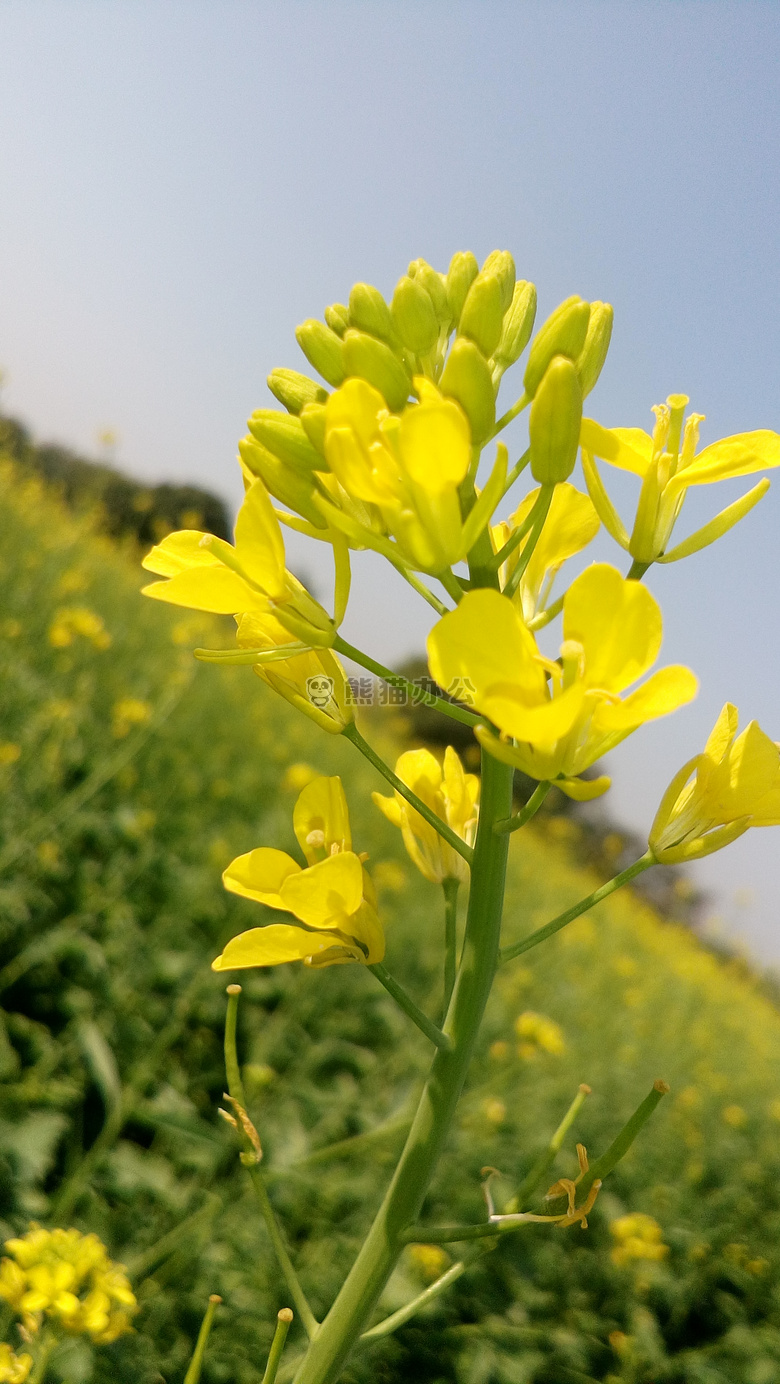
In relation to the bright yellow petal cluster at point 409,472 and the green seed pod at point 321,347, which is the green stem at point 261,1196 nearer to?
the bright yellow petal cluster at point 409,472

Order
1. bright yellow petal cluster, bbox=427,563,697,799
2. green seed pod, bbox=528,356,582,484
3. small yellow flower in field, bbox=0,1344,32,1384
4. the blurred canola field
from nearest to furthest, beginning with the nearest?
bright yellow petal cluster, bbox=427,563,697,799
green seed pod, bbox=528,356,582,484
small yellow flower in field, bbox=0,1344,32,1384
the blurred canola field

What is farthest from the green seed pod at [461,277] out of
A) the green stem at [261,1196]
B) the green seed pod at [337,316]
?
the green stem at [261,1196]

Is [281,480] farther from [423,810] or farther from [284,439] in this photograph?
[423,810]

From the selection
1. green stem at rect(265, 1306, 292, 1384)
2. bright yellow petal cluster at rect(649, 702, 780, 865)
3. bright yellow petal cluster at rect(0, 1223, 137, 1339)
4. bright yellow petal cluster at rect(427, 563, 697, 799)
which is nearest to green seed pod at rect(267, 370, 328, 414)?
bright yellow petal cluster at rect(427, 563, 697, 799)

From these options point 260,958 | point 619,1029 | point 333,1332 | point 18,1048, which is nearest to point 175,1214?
point 18,1048

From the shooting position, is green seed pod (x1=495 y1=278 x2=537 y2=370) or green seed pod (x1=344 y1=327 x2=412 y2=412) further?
green seed pod (x1=495 y1=278 x2=537 y2=370)

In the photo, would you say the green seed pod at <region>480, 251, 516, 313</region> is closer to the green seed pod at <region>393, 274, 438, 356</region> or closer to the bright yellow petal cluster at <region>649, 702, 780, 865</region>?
the green seed pod at <region>393, 274, 438, 356</region>

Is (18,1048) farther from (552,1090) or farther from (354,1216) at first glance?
(552,1090)
